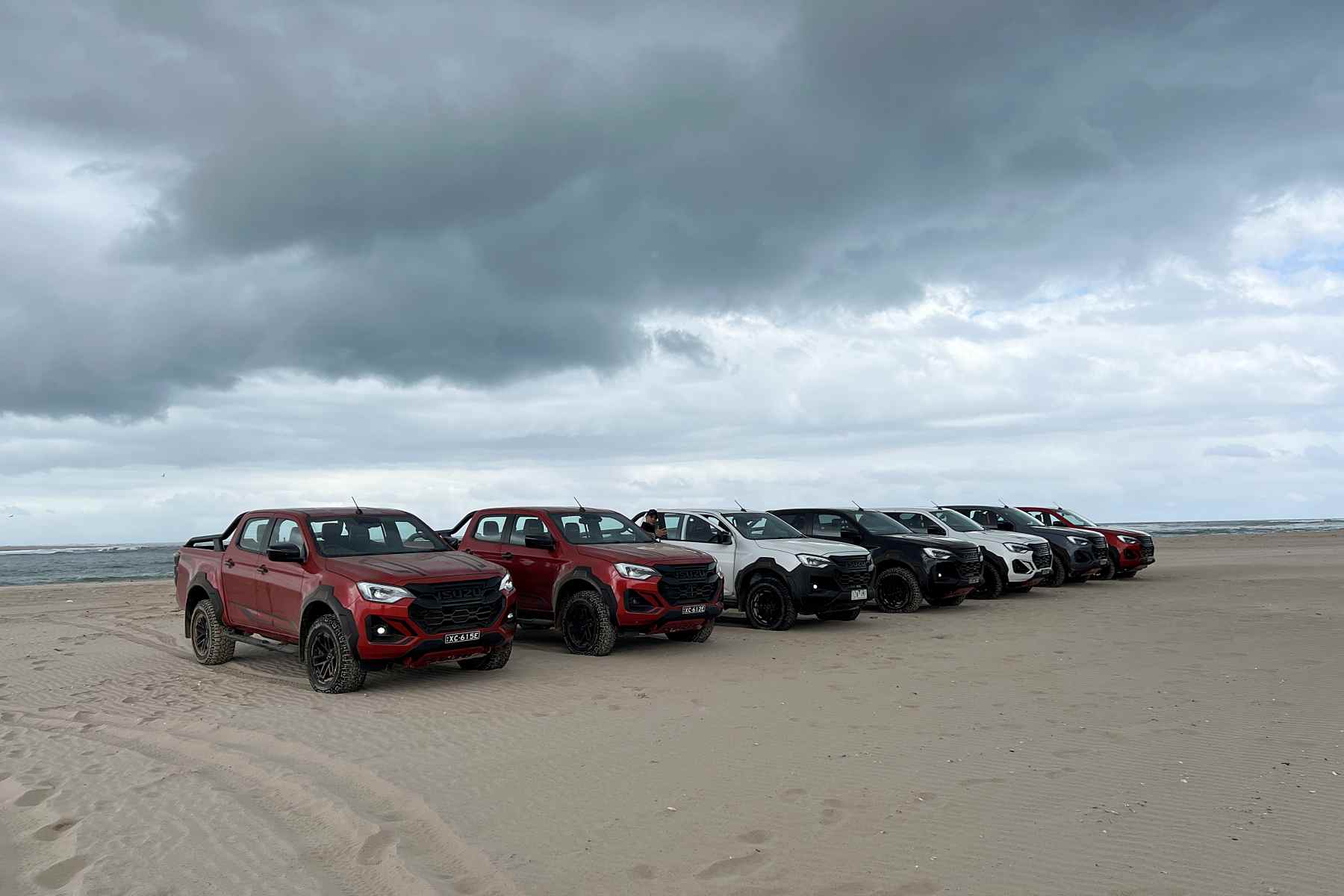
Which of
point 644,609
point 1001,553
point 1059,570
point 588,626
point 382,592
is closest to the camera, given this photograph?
point 382,592

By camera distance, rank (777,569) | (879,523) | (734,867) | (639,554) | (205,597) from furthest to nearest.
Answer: (879,523)
(777,569)
(205,597)
(639,554)
(734,867)

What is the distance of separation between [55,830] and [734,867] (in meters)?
3.81

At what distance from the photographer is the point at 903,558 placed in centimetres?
1548

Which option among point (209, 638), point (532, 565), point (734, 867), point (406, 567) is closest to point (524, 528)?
point (532, 565)

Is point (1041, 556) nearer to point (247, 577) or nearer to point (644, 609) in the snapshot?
point (644, 609)

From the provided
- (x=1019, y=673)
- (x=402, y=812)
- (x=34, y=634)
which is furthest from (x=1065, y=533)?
(x=34, y=634)

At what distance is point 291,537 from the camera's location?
9969 millimetres

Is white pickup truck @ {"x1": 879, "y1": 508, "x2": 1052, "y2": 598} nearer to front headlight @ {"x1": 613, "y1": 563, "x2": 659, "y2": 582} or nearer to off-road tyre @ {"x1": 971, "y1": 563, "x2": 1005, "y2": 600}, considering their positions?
off-road tyre @ {"x1": 971, "y1": 563, "x2": 1005, "y2": 600}

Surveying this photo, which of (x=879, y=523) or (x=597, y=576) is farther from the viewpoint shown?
(x=879, y=523)

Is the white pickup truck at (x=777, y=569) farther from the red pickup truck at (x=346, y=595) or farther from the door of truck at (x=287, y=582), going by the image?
the door of truck at (x=287, y=582)

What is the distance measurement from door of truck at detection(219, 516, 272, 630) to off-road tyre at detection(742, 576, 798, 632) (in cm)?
636

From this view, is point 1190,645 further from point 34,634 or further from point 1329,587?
point 34,634

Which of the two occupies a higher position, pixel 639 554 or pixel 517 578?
pixel 639 554

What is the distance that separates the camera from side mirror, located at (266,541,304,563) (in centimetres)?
935
